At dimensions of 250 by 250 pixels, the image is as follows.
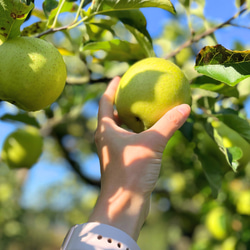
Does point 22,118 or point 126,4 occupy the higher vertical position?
point 126,4

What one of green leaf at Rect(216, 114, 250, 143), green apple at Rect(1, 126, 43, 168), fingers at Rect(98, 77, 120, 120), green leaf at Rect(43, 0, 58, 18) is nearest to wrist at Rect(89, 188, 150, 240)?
fingers at Rect(98, 77, 120, 120)

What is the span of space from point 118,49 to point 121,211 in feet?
1.92

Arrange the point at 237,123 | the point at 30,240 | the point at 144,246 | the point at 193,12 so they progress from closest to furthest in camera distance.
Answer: the point at 237,123
the point at 193,12
the point at 30,240
the point at 144,246

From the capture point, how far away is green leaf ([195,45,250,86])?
2.60 feet

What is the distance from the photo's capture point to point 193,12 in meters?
1.44

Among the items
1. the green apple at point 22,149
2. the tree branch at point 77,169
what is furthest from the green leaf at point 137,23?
the tree branch at point 77,169

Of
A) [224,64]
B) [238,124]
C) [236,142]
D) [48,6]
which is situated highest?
[48,6]

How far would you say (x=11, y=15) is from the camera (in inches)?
30.2

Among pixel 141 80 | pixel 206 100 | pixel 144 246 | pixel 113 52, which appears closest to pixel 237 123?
pixel 206 100

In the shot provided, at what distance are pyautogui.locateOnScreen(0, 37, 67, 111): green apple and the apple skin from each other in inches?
7.8

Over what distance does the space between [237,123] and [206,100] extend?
0.18 meters

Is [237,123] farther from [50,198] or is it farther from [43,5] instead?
[50,198]

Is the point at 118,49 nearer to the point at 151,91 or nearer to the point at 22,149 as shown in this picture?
the point at 151,91

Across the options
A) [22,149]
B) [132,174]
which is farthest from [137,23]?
[22,149]
